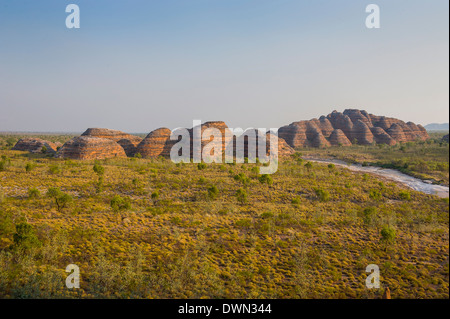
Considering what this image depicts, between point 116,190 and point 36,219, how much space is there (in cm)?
657

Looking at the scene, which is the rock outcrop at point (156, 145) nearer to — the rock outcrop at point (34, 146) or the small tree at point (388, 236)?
the rock outcrop at point (34, 146)

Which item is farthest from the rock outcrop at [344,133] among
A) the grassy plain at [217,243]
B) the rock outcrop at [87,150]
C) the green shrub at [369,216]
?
the green shrub at [369,216]

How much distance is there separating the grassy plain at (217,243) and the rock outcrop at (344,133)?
47.0 m

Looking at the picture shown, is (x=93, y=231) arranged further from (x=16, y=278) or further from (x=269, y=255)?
(x=269, y=255)

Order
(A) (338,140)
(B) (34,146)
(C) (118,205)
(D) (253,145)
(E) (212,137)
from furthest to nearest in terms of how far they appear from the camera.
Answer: (A) (338,140), (D) (253,145), (E) (212,137), (B) (34,146), (C) (118,205)

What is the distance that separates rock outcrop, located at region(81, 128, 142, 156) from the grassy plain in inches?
888

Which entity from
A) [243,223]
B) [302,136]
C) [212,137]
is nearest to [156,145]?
[212,137]

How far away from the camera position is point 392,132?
69625 millimetres

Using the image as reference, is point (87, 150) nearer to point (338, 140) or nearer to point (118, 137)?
point (118, 137)

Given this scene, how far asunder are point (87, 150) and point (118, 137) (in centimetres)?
1119

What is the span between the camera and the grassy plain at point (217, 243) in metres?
7.02

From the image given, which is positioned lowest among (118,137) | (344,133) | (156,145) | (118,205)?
(118,205)

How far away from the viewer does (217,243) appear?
1012 cm

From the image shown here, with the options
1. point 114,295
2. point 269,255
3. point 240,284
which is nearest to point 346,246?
point 269,255
